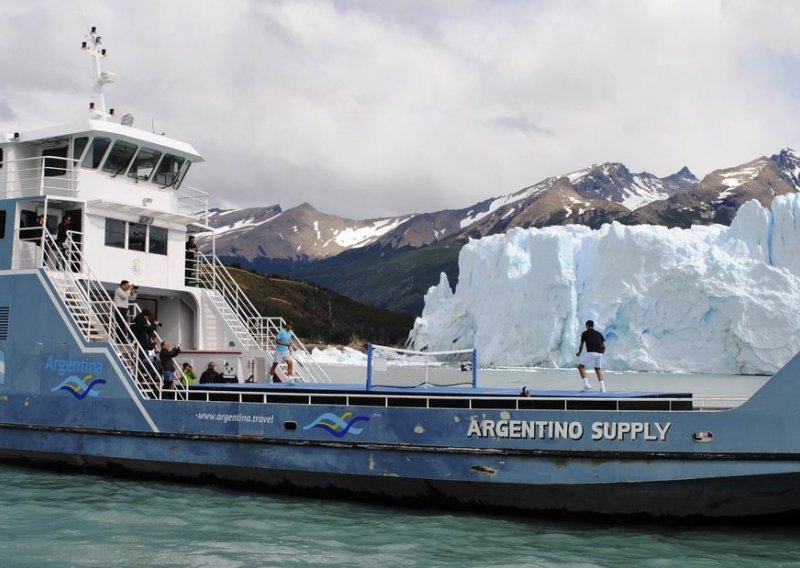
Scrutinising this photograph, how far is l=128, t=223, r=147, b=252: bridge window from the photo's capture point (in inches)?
521

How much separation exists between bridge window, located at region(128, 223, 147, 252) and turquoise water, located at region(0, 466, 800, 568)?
4564mm

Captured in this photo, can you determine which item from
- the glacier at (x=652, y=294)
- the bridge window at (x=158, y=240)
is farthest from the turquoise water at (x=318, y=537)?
the glacier at (x=652, y=294)

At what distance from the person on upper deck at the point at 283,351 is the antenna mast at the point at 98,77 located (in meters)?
5.06

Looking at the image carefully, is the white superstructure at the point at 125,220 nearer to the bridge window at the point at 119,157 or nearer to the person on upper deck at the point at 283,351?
the bridge window at the point at 119,157

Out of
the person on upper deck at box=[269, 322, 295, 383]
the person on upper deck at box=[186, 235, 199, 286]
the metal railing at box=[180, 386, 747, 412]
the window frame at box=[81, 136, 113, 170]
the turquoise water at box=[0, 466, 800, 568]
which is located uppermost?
the window frame at box=[81, 136, 113, 170]

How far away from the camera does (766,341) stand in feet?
132

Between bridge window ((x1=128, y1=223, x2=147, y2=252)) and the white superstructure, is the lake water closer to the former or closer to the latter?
the white superstructure

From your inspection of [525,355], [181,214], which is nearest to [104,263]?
[181,214]

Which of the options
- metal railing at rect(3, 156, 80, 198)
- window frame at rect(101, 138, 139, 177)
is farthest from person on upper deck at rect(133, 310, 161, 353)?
window frame at rect(101, 138, 139, 177)

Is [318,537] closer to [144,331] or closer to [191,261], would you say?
[144,331]

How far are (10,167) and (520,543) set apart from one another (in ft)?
33.5

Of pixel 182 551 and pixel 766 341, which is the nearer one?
pixel 182 551

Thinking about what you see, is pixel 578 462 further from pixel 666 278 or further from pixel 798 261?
pixel 798 261

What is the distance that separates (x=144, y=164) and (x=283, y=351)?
4240 mm
